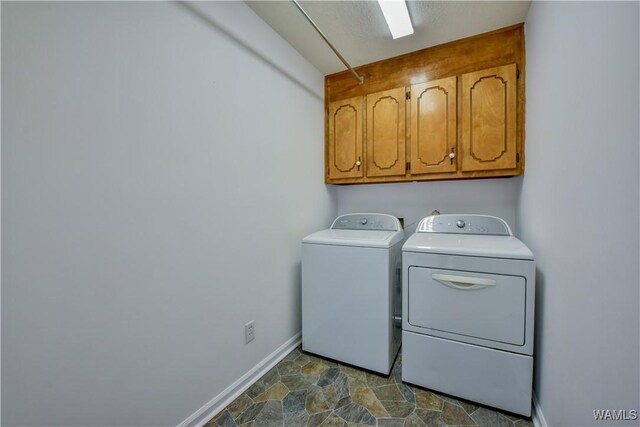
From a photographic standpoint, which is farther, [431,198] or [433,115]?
[431,198]

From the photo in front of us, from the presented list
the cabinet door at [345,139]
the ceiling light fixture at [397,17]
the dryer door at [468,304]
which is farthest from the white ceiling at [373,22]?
the dryer door at [468,304]

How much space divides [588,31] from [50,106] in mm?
1780

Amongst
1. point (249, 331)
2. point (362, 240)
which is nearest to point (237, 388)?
point (249, 331)

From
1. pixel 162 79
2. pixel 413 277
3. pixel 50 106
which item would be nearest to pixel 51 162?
pixel 50 106

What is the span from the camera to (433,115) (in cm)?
193

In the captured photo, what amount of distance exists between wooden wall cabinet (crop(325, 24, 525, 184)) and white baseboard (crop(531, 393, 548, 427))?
1349 mm

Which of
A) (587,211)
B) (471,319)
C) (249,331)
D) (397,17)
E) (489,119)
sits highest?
(397,17)

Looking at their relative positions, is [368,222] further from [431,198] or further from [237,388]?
[237,388]

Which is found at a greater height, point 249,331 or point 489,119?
point 489,119

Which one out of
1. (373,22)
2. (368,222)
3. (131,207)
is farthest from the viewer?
(368,222)

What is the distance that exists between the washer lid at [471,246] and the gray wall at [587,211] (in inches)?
5.3

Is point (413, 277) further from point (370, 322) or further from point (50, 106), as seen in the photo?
point (50, 106)

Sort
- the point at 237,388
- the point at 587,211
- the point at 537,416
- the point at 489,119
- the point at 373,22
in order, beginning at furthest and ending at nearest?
1. the point at 489,119
2. the point at 373,22
3. the point at 237,388
4. the point at 537,416
5. the point at 587,211

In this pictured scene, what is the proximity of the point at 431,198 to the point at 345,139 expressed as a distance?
36.9 inches
